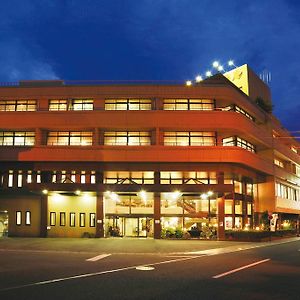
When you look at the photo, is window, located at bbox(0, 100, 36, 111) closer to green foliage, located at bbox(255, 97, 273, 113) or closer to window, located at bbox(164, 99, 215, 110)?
window, located at bbox(164, 99, 215, 110)

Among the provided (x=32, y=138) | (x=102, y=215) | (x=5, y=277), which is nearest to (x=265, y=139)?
(x=102, y=215)

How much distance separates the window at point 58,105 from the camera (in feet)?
163

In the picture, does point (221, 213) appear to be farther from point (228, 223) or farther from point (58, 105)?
point (58, 105)

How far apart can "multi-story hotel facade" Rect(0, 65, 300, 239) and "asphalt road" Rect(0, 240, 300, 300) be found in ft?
75.7

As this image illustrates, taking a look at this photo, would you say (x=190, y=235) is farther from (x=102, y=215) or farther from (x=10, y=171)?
(x=10, y=171)

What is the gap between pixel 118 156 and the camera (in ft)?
151

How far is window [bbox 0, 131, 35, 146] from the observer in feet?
161

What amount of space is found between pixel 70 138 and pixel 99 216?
9.09 meters

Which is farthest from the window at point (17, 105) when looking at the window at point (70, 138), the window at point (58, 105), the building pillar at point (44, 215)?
the building pillar at point (44, 215)

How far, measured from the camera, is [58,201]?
155 ft

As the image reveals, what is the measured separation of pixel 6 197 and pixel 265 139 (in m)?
31.8

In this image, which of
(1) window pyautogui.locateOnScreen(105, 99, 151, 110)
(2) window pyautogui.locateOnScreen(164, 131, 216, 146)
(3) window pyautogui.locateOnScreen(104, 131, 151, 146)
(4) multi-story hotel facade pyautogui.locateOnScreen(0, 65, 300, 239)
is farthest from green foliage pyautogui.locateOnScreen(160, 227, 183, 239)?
(1) window pyautogui.locateOnScreen(105, 99, 151, 110)

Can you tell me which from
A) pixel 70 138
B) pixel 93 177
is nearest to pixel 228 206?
pixel 93 177

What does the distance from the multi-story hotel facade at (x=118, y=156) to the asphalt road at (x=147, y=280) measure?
909 inches
